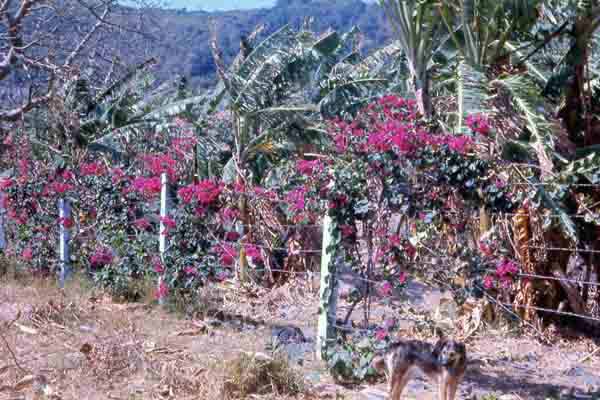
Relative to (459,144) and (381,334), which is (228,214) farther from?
(459,144)

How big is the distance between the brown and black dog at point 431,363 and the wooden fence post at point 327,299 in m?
1.22

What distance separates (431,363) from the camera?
5.05m

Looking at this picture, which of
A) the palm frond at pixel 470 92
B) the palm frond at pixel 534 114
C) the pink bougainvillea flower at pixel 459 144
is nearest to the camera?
the pink bougainvillea flower at pixel 459 144

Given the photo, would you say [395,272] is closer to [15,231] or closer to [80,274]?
[80,274]

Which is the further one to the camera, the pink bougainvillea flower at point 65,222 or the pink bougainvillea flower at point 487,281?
the pink bougainvillea flower at point 65,222

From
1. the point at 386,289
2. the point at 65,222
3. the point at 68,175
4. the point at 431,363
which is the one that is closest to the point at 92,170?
the point at 68,175

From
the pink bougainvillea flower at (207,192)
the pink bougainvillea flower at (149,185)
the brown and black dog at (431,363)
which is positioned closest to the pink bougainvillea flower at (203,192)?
the pink bougainvillea flower at (207,192)

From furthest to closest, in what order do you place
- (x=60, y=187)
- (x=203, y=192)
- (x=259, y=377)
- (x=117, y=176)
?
(x=60, y=187), (x=117, y=176), (x=203, y=192), (x=259, y=377)

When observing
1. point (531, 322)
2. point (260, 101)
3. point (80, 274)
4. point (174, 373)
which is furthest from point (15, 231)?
point (531, 322)

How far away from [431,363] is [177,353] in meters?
2.61

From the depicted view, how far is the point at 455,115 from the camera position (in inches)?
304

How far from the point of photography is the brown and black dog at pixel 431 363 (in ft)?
16.3

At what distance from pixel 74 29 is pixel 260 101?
288 cm

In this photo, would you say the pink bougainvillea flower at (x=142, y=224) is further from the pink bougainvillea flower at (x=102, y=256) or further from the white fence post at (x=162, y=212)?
the pink bougainvillea flower at (x=102, y=256)
